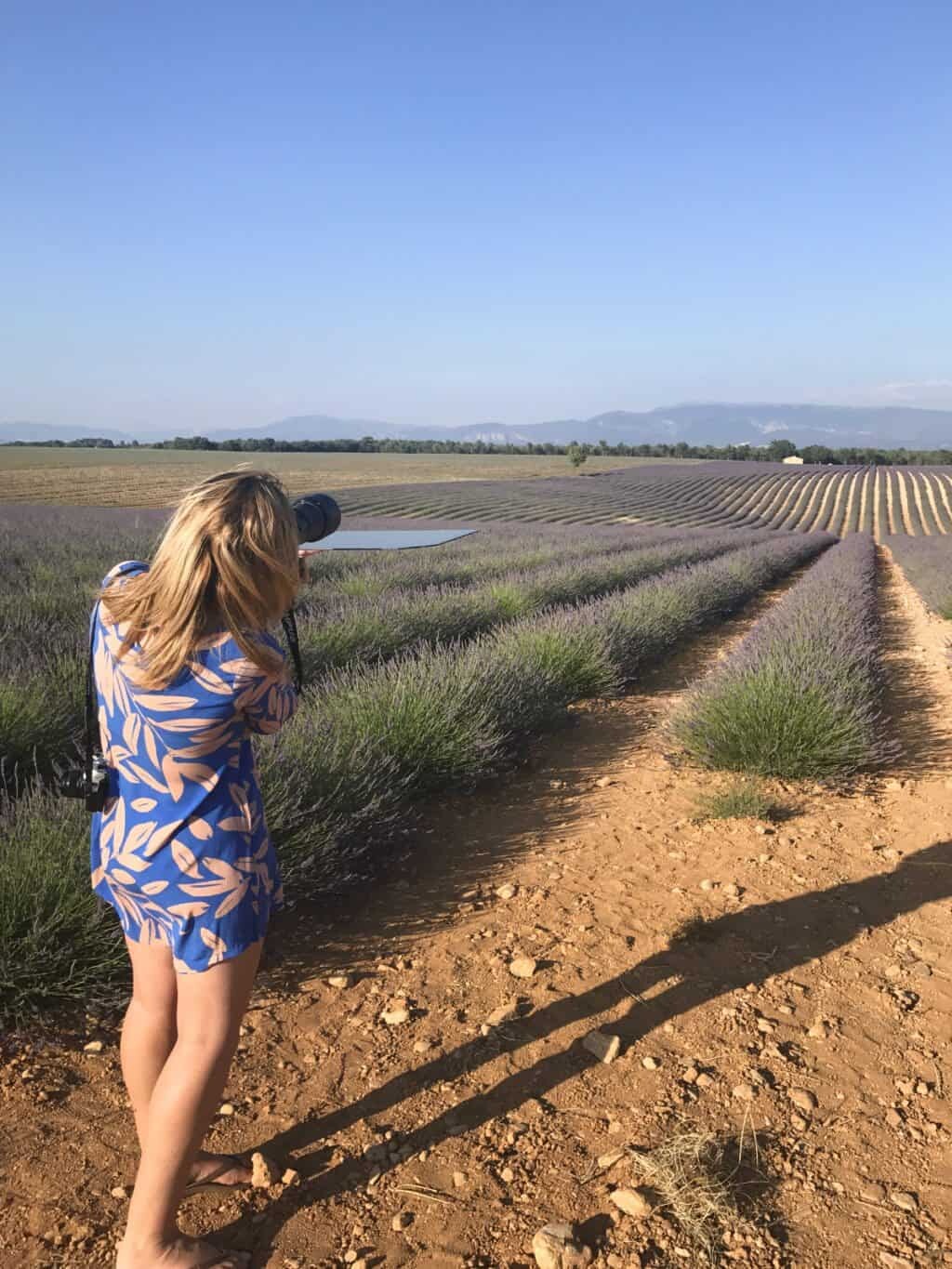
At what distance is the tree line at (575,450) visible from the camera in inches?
3059

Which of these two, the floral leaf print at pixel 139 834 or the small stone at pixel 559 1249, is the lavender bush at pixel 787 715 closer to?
the small stone at pixel 559 1249

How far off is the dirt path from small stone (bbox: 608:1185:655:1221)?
2 centimetres

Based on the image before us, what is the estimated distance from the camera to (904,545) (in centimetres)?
2633

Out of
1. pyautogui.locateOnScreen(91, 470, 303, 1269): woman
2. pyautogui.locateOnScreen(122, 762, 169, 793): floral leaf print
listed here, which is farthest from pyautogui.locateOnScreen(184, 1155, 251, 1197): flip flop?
pyautogui.locateOnScreen(122, 762, 169, 793): floral leaf print

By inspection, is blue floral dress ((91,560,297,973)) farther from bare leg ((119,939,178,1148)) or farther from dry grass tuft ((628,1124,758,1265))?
dry grass tuft ((628,1124,758,1265))

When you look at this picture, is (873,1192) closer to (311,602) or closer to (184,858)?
(184,858)

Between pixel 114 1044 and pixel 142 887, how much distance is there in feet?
3.75

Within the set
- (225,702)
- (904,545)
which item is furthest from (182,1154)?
(904,545)

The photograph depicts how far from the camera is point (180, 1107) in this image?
1.53m

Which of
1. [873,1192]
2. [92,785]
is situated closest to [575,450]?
[873,1192]

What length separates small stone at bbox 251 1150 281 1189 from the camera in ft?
6.17

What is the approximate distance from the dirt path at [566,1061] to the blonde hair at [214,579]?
1.25 m

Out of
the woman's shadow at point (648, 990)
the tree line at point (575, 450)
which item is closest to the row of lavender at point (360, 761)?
the woman's shadow at point (648, 990)

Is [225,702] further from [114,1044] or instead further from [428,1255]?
[114,1044]
